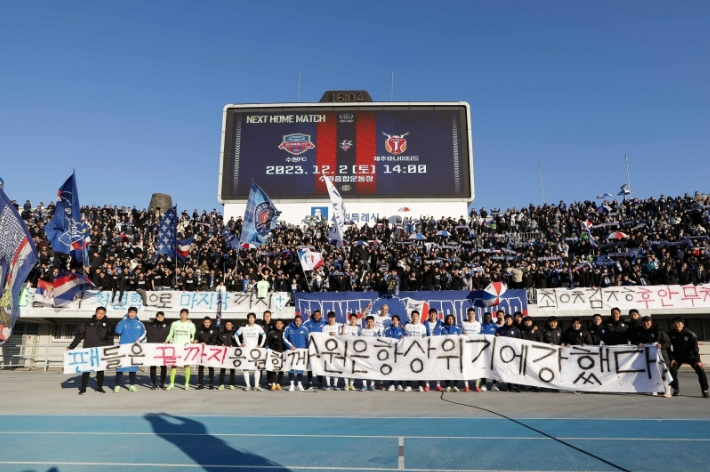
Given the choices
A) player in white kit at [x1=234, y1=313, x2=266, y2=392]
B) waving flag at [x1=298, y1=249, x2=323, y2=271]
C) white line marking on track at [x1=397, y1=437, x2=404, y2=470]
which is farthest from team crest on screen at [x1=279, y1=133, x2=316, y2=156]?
white line marking on track at [x1=397, y1=437, x2=404, y2=470]

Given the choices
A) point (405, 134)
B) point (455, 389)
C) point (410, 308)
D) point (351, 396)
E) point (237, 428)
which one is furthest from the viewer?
point (405, 134)

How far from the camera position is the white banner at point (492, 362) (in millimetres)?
12016

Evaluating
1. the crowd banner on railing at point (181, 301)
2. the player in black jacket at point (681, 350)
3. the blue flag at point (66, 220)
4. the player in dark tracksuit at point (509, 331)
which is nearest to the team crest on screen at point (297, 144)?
the crowd banner on railing at point (181, 301)

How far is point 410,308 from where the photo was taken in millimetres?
21641

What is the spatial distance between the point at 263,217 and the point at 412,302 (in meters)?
7.20

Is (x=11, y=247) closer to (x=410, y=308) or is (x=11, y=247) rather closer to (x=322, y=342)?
(x=322, y=342)

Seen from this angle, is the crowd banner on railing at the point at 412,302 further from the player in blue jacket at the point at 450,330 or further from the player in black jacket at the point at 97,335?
the player in black jacket at the point at 97,335

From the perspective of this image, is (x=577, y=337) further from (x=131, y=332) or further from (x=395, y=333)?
(x=131, y=332)

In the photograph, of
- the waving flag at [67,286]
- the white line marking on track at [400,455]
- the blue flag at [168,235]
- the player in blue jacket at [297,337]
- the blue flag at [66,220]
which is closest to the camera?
the white line marking on track at [400,455]

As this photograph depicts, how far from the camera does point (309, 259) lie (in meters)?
23.6

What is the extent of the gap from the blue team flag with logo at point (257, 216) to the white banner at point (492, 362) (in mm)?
10315

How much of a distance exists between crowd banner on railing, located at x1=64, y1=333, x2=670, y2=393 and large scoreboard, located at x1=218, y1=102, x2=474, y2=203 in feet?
66.5

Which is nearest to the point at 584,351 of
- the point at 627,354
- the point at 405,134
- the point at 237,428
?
the point at 627,354

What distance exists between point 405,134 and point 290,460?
1153 inches
